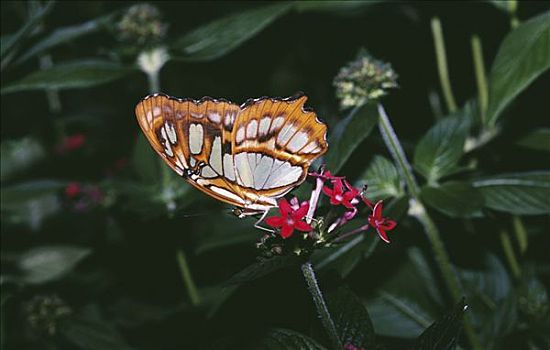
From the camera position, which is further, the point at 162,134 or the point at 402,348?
the point at 402,348

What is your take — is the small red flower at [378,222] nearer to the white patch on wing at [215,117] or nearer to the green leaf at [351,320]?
the green leaf at [351,320]

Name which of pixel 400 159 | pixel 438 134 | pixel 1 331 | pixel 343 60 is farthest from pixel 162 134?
pixel 343 60

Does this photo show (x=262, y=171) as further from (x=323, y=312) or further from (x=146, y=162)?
(x=146, y=162)

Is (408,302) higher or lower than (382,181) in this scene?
lower

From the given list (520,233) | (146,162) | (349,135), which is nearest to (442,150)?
(349,135)

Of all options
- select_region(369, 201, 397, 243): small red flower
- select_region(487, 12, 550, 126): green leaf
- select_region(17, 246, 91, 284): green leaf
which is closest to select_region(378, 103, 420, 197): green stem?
select_region(487, 12, 550, 126): green leaf

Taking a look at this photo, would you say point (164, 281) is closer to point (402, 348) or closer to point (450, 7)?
point (402, 348)

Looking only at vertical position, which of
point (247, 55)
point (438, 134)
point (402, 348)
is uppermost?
point (247, 55)
